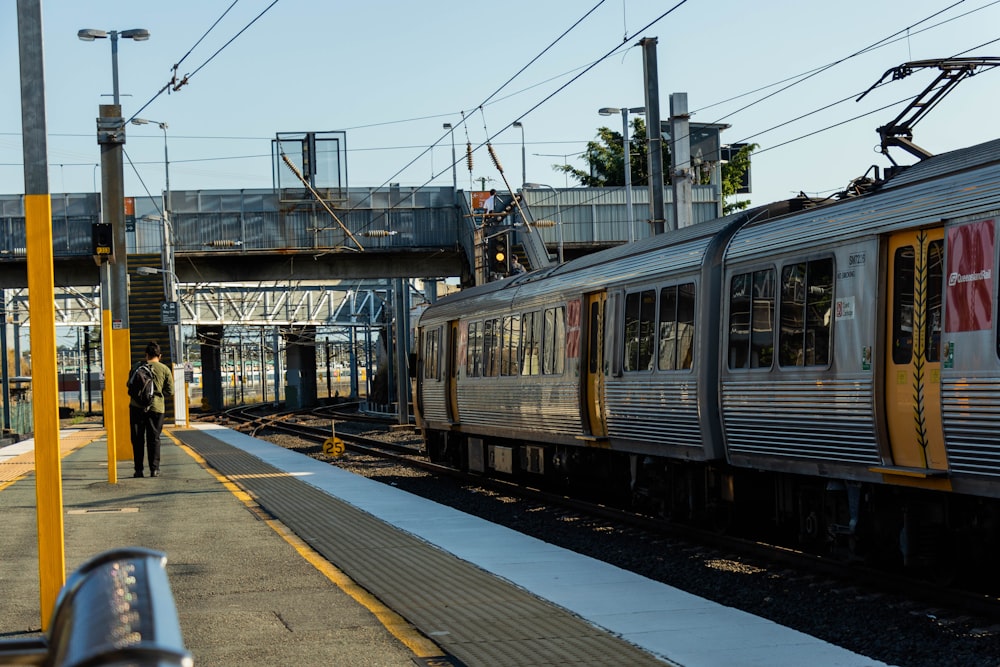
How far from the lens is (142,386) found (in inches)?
750

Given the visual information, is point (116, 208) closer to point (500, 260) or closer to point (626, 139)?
point (500, 260)

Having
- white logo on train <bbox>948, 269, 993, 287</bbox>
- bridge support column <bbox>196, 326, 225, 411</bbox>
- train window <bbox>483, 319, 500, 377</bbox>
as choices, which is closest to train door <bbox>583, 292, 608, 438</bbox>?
train window <bbox>483, 319, 500, 377</bbox>

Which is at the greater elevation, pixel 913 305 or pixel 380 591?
pixel 913 305

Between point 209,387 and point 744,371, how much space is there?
74.5 m

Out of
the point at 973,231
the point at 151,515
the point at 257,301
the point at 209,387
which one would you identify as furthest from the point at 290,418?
the point at 973,231

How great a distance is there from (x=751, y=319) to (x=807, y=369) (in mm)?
1211

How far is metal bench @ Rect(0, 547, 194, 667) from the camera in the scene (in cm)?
223

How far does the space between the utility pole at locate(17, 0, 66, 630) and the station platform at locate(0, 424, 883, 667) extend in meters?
0.59

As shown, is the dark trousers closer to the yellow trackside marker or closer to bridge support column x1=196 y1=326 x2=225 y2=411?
the yellow trackside marker

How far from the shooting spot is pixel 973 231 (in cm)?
878

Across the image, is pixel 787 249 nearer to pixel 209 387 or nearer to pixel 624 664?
pixel 624 664

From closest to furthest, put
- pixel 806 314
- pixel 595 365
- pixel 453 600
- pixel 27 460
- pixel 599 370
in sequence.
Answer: pixel 453 600 < pixel 806 314 < pixel 599 370 < pixel 595 365 < pixel 27 460

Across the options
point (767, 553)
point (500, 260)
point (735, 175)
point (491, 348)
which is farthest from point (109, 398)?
point (735, 175)

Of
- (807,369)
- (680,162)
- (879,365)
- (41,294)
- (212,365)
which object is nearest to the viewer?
(41,294)
